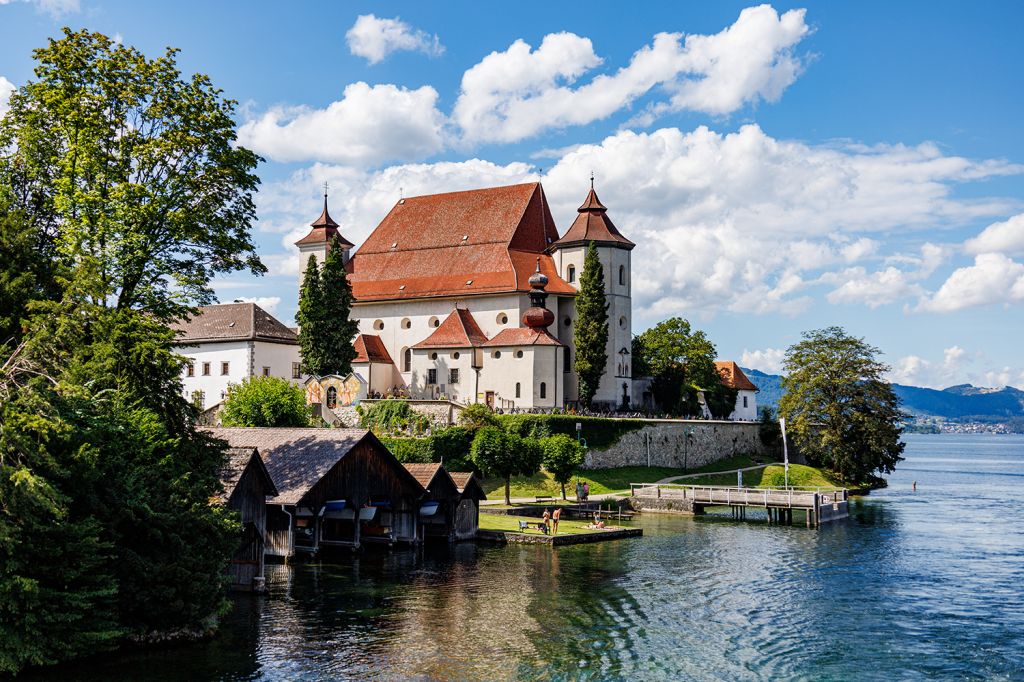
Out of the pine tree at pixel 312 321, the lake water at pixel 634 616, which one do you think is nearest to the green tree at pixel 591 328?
the pine tree at pixel 312 321

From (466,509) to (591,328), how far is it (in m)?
29.2

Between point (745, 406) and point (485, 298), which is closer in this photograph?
point (485, 298)

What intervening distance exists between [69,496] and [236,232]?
633 inches

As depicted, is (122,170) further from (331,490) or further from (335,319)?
(335,319)

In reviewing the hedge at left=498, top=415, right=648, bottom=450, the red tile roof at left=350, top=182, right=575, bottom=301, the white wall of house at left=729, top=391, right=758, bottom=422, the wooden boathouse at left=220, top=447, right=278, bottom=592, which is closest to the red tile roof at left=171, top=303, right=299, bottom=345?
the red tile roof at left=350, top=182, right=575, bottom=301

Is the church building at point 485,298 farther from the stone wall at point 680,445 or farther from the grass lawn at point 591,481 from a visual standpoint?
the grass lawn at point 591,481

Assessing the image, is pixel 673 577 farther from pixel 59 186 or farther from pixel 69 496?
pixel 59 186

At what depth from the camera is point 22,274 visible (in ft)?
99.6

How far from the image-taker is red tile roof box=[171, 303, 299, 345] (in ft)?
245

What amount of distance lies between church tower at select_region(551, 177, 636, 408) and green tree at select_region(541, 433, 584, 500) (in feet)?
52.0

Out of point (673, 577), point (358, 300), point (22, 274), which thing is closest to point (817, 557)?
point (673, 577)

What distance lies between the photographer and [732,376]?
3937 inches

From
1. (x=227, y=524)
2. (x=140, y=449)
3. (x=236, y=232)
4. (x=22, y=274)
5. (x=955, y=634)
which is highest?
(x=236, y=232)

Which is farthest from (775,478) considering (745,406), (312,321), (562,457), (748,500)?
(312,321)
